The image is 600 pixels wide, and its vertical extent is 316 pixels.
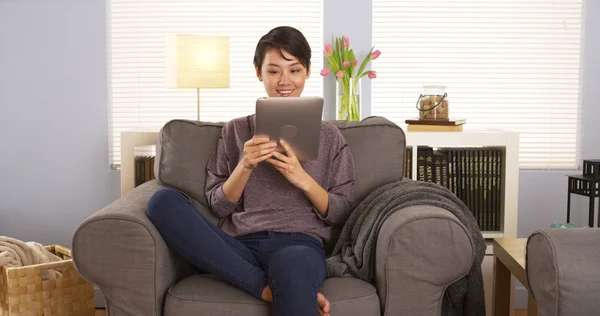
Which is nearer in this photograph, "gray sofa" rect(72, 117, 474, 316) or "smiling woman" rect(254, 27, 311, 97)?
"gray sofa" rect(72, 117, 474, 316)

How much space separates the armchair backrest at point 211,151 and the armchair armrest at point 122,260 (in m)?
0.48

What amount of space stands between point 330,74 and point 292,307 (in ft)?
6.07

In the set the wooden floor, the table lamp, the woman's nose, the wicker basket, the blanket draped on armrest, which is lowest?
the wooden floor

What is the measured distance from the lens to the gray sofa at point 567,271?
153cm

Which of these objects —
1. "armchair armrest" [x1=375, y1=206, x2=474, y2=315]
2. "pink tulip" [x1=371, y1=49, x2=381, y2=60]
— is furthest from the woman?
"pink tulip" [x1=371, y1=49, x2=381, y2=60]

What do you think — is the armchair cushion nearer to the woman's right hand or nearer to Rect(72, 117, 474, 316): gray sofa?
Rect(72, 117, 474, 316): gray sofa

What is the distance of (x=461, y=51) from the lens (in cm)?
350

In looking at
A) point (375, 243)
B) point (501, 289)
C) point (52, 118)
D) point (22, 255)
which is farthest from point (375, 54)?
point (22, 255)

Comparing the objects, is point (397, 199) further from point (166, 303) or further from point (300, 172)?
point (166, 303)

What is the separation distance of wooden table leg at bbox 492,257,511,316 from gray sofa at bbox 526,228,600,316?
733 millimetres

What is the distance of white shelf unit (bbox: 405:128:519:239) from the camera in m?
2.90

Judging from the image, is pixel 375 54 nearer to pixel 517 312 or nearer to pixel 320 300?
pixel 517 312

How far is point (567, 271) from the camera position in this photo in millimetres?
1545

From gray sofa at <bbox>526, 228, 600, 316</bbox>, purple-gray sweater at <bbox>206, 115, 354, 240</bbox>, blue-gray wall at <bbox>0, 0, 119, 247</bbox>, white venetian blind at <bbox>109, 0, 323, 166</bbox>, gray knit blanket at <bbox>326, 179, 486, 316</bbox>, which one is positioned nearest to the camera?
gray sofa at <bbox>526, 228, 600, 316</bbox>
